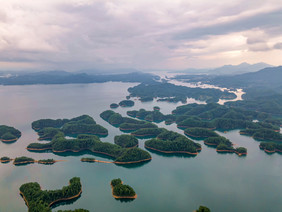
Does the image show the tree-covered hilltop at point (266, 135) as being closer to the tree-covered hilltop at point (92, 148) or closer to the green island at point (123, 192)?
the tree-covered hilltop at point (92, 148)

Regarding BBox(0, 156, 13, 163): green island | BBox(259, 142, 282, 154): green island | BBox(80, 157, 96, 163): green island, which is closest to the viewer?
BBox(0, 156, 13, 163): green island

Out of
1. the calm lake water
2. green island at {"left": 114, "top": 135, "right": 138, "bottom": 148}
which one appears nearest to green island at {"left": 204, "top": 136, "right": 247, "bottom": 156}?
the calm lake water

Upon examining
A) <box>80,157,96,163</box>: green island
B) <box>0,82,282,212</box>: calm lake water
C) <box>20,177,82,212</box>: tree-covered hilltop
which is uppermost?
<box>20,177,82,212</box>: tree-covered hilltop

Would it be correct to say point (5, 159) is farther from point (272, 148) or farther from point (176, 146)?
point (272, 148)

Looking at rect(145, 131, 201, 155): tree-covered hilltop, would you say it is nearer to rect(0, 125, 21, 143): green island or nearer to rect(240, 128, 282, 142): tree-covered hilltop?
rect(240, 128, 282, 142): tree-covered hilltop

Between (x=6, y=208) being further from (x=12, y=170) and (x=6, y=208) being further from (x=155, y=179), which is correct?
(x=155, y=179)

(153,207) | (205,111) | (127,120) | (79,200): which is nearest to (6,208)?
(79,200)

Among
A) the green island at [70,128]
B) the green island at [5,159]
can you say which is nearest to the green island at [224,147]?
the green island at [70,128]
